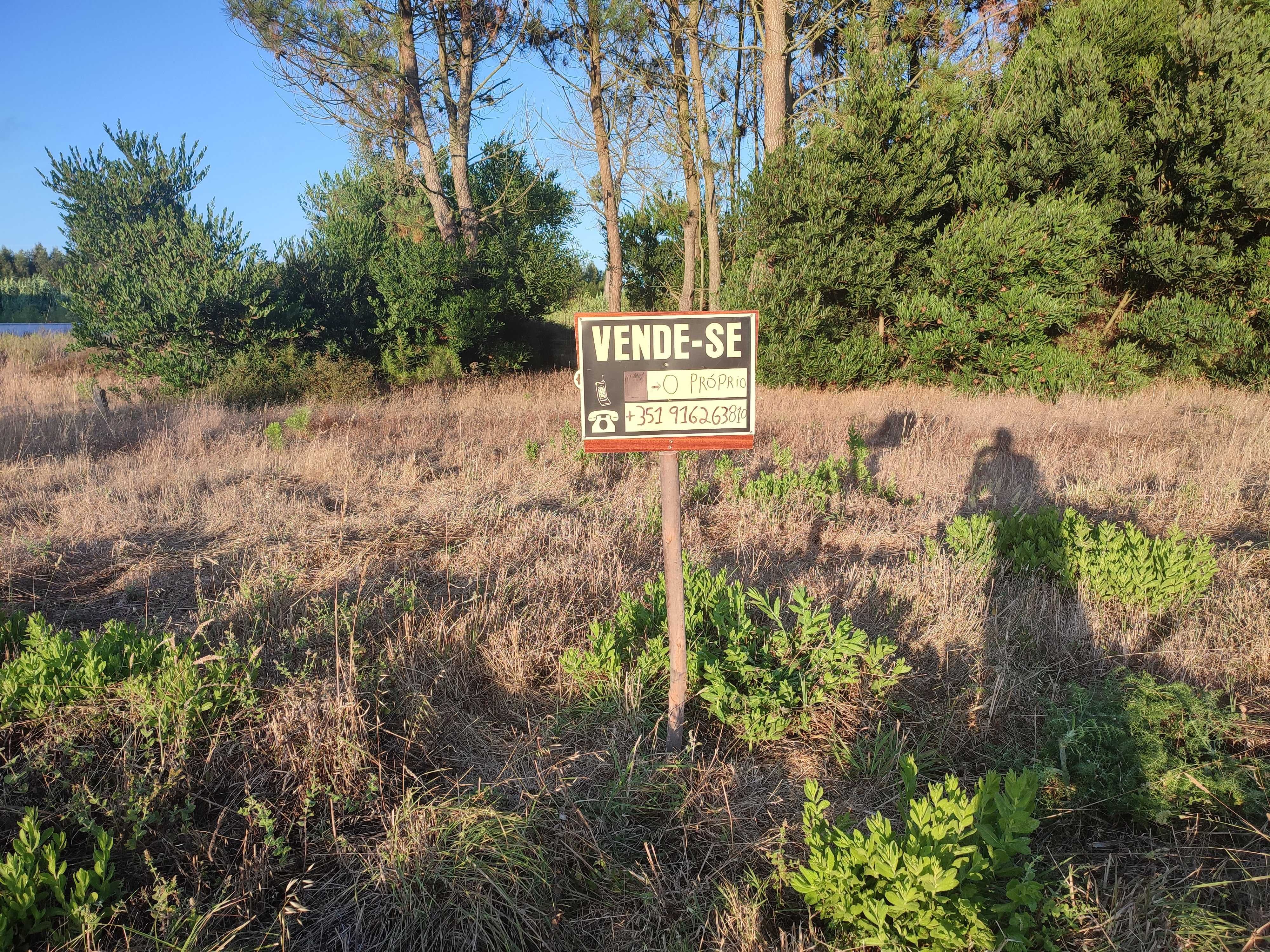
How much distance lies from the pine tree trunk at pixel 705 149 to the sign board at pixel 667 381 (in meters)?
12.0

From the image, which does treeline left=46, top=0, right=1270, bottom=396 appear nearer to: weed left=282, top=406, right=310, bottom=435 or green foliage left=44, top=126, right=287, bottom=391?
green foliage left=44, top=126, right=287, bottom=391

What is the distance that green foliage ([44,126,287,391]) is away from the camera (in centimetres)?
1114

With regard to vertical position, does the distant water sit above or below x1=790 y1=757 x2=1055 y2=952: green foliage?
above

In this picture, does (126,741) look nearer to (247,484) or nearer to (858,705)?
(858,705)

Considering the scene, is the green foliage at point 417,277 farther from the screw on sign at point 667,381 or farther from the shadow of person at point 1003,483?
the screw on sign at point 667,381

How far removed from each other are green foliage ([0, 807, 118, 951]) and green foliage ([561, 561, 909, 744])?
5.23 ft

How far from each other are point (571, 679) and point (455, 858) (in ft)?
3.41

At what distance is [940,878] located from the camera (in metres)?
1.69

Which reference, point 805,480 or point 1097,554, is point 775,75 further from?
point 1097,554

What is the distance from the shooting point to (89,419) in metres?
8.24

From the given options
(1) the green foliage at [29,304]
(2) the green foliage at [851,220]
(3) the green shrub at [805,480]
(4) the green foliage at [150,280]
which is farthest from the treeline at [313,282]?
(1) the green foliage at [29,304]

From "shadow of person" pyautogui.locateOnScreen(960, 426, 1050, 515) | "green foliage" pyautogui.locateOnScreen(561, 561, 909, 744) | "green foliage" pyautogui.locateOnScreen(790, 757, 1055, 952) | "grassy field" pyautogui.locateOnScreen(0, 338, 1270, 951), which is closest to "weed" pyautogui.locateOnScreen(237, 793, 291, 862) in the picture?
"grassy field" pyautogui.locateOnScreen(0, 338, 1270, 951)

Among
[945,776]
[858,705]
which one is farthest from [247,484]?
[945,776]

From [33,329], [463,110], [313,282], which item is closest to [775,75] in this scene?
[463,110]
